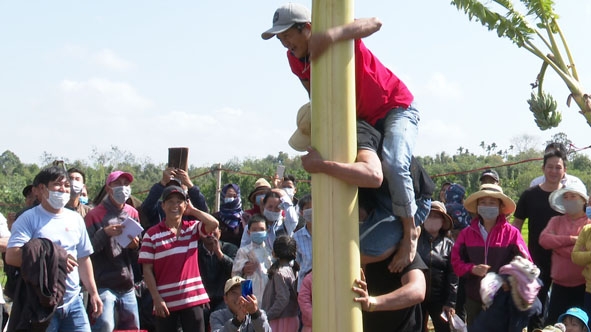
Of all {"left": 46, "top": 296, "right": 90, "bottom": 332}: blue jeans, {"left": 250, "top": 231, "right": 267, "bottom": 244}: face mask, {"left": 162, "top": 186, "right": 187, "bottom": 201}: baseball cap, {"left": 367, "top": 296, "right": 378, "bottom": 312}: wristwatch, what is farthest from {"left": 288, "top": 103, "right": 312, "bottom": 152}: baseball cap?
{"left": 250, "top": 231, "right": 267, "bottom": 244}: face mask

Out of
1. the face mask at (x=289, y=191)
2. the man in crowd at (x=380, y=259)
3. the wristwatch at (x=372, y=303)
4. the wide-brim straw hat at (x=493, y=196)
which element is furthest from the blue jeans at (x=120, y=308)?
the wristwatch at (x=372, y=303)

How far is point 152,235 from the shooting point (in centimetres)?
845

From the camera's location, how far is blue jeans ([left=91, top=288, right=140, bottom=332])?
26.6 ft

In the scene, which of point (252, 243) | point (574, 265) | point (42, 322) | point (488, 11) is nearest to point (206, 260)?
point (252, 243)

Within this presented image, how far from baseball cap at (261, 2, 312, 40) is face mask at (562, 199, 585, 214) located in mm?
5479

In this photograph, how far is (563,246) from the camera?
8141 mm

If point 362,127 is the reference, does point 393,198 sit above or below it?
below

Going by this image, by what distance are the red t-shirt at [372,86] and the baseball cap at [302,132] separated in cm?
15

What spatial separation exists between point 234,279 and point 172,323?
2.72ft

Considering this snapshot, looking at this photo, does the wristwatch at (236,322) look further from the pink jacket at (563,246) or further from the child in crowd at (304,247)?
the pink jacket at (563,246)

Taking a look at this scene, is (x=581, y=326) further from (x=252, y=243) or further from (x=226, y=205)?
(x=226, y=205)

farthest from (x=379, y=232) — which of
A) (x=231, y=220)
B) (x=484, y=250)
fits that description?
(x=231, y=220)

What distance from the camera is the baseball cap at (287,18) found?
340 cm

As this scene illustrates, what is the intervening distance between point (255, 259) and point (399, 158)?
17.9 feet
